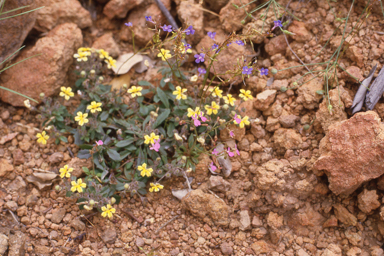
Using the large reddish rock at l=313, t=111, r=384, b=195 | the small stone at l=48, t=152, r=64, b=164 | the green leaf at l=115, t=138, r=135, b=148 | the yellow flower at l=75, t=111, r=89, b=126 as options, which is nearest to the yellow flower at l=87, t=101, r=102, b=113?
the yellow flower at l=75, t=111, r=89, b=126

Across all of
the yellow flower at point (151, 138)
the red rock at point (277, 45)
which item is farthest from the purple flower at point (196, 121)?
the red rock at point (277, 45)

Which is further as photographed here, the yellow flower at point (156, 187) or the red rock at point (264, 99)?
the red rock at point (264, 99)

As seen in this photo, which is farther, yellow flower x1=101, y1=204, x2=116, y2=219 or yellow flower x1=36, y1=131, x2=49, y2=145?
yellow flower x1=36, y1=131, x2=49, y2=145

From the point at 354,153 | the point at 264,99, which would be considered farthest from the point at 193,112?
the point at 354,153

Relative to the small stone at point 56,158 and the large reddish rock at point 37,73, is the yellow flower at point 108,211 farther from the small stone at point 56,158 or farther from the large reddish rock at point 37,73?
the large reddish rock at point 37,73

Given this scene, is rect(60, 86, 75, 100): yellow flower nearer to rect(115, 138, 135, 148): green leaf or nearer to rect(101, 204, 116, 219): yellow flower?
rect(115, 138, 135, 148): green leaf

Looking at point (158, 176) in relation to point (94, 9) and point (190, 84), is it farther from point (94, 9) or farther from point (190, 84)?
point (94, 9)
